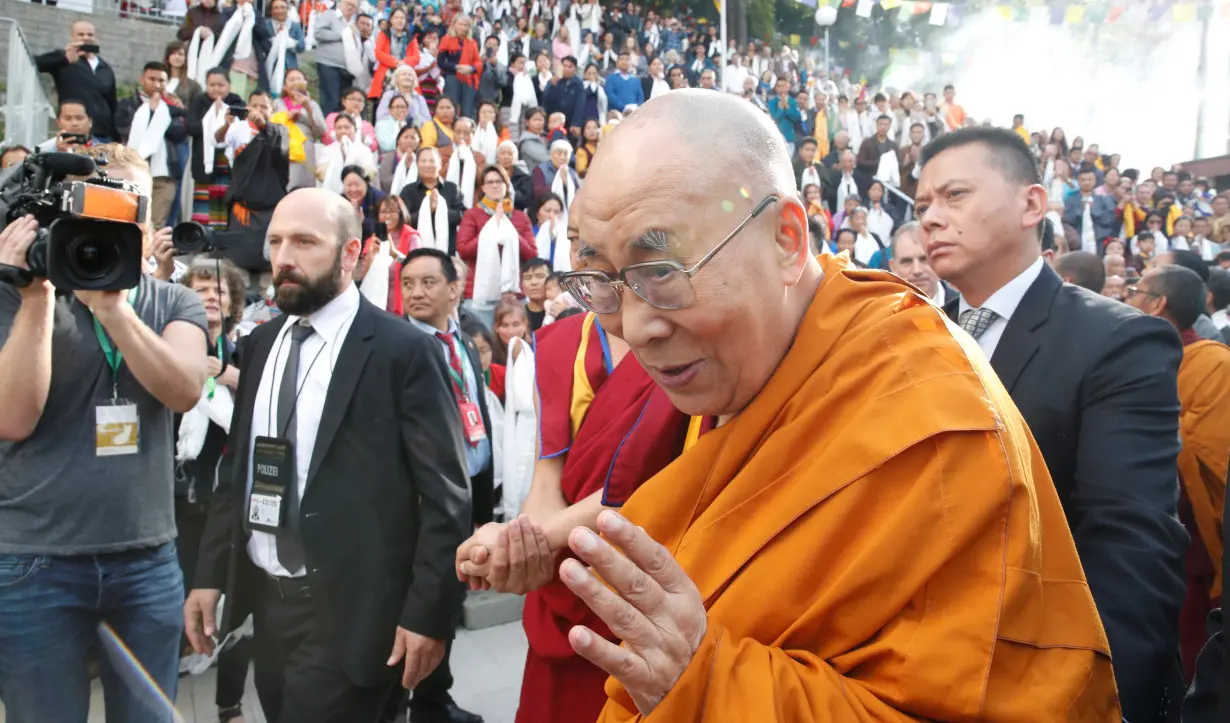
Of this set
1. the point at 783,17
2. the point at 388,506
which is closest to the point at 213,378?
the point at 388,506

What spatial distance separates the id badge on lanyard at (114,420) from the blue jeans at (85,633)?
1.00 feet

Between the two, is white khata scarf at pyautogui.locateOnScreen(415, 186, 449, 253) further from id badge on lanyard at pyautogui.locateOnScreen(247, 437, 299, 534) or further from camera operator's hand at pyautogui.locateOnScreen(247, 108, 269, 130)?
id badge on lanyard at pyautogui.locateOnScreen(247, 437, 299, 534)

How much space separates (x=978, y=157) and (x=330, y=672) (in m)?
2.36

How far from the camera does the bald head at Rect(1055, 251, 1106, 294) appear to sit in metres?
4.35

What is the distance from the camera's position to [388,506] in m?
2.52

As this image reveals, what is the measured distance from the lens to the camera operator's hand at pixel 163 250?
377 centimetres

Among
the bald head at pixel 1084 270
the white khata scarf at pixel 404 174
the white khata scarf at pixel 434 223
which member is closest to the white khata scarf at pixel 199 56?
the white khata scarf at pixel 404 174

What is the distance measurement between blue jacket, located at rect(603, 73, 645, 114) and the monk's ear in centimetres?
1132

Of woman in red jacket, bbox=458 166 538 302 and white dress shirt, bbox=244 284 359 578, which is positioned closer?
white dress shirt, bbox=244 284 359 578

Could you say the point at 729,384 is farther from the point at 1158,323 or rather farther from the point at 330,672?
the point at 330,672

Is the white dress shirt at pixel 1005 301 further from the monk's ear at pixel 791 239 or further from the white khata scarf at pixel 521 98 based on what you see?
the white khata scarf at pixel 521 98

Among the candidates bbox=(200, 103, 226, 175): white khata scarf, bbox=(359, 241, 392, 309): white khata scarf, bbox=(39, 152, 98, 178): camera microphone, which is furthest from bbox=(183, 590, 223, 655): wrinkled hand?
bbox=(200, 103, 226, 175): white khata scarf

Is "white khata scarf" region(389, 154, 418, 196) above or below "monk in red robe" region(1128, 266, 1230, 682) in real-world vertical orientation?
above

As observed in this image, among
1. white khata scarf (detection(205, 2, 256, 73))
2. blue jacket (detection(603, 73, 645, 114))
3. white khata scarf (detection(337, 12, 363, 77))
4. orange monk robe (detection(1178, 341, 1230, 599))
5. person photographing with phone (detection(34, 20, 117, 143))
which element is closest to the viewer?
orange monk robe (detection(1178, 341, 1230, 599))
